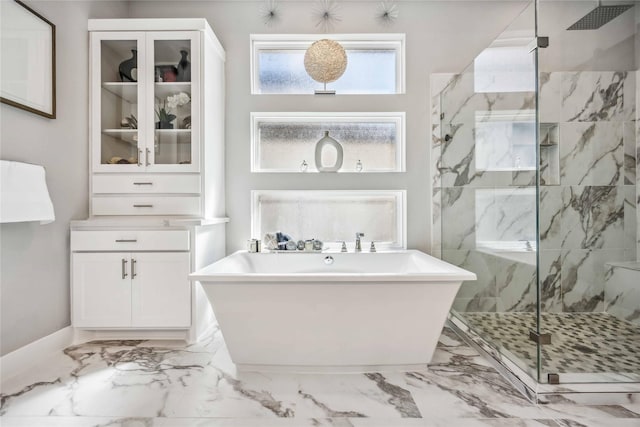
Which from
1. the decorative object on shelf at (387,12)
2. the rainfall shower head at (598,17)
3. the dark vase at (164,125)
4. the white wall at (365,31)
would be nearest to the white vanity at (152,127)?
the dark vase at (164,125)

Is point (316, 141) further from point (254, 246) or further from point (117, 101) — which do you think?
point (117, 101)

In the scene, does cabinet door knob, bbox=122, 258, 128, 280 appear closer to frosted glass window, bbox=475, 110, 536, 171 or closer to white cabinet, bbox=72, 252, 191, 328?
white cabinet, bbox=72, 252, 191, 328

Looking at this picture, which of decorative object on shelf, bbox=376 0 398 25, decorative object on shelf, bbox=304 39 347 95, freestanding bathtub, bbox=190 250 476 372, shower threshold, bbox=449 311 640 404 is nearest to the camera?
shower threshold, bbox=449 311 640 404

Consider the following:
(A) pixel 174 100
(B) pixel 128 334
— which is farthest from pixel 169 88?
(B) pixel 128 334

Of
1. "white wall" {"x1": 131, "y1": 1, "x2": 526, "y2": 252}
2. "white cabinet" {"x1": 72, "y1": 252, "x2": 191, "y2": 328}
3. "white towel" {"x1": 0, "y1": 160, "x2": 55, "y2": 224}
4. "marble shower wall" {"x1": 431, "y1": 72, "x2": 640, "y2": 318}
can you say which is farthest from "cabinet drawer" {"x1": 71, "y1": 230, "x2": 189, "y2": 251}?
"marble shower wall" {"x1": 431, "y1": 72, "x2": 640, "y2": 318}

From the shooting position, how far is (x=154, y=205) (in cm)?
247

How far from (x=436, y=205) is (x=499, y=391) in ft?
5.08

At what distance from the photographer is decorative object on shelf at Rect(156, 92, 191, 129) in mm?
2461

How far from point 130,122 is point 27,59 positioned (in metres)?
0.64

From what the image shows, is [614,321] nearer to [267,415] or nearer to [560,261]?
[560,261]

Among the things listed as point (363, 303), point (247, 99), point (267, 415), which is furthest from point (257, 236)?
point (267, 415)

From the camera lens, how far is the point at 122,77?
2463mm

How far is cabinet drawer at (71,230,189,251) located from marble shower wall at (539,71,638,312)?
2.24 meters

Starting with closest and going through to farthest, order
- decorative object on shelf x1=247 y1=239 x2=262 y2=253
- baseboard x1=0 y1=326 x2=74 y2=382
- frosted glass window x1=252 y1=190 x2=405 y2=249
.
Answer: baseboard x1=0 y1=326 x2=74 y2=382 → decorative object on shelf x1=247 y1=239 x2=262 y2=253 → frosted glass window x1=252 y1=190 x2=405 y2=249
